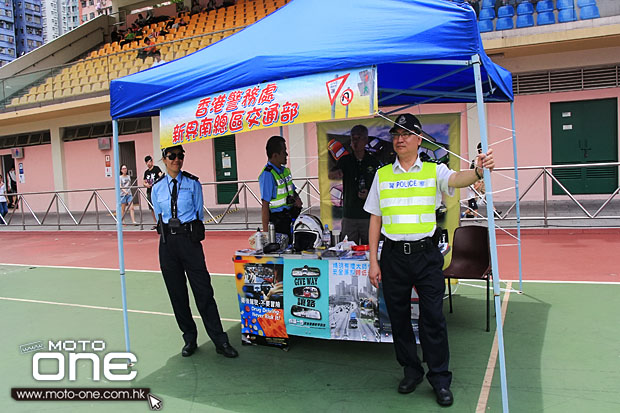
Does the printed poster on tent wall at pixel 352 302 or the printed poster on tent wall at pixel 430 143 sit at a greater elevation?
the printed poster on tent wall at pixel 430 143

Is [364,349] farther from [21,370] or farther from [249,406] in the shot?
[21,370]

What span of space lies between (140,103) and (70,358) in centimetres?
→ 245

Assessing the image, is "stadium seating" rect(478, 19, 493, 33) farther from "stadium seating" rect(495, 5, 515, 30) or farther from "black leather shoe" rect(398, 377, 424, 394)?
"black leather shoe" rect(398, 377, 424, 394)

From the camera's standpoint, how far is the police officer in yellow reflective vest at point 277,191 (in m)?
5.12

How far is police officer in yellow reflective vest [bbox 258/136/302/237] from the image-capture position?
5.12 meters

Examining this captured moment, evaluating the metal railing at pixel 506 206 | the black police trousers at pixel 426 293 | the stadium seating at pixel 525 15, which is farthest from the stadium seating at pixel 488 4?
the black police trousers at pixel 426 293

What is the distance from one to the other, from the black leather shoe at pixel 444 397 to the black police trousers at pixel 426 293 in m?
0.03

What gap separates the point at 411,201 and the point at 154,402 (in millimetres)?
2375

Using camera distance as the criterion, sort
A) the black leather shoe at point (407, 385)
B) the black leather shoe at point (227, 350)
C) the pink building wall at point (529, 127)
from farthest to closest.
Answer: the pink building wall at point (529, 127)
the black leather shoe at point (227, 350)
the black leather shoe at point (407, 385)

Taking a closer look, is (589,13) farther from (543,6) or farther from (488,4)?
(488,4)

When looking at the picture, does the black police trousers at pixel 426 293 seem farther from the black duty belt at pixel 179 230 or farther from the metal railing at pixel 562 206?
the metal railing at pixel 562 206

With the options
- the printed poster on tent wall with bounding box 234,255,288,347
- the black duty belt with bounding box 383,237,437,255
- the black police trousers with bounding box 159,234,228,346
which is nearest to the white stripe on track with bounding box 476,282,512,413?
the black duty belt with bounding box 383,237,437,255

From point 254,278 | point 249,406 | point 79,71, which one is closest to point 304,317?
point 254,278

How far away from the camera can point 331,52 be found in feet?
11.5
